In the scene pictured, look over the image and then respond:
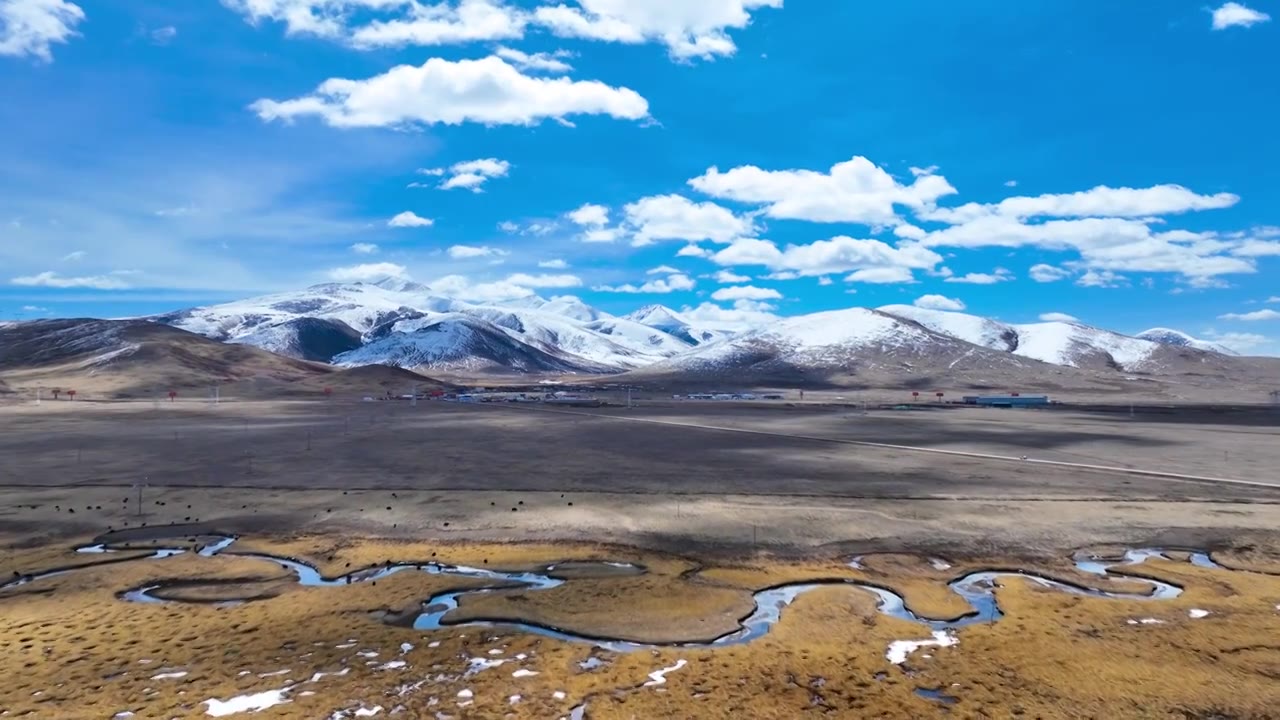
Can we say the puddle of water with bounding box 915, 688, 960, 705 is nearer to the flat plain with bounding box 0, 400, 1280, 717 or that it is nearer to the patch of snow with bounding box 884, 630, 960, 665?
the flat plain with bounding box 0, 400, 1280, 717

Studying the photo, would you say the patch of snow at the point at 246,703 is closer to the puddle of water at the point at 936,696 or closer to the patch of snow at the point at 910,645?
the puddle of water at the point at 936,696

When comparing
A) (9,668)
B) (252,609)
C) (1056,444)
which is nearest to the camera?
(9,668)

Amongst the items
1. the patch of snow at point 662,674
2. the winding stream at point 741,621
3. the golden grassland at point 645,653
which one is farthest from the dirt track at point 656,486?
the patch of snow at point 662,674

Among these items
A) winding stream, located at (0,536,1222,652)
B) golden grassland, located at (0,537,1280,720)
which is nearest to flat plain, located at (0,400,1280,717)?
golden grassland, located at (0,537,1280,720)

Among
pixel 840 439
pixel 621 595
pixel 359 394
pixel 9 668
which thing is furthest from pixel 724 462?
pixel 359 394

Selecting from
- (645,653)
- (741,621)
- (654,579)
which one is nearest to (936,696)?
(741,621)

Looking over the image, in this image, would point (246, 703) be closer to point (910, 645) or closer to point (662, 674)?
point (662, 674)

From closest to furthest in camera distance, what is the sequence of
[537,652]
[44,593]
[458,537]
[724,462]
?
[537,652], [44,593], [458,537], [724,462]

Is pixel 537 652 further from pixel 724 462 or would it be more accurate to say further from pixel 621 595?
pixel 724 462
